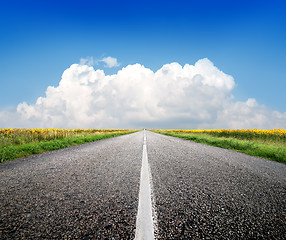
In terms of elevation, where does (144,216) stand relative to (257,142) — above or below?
above

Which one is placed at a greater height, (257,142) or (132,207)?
(132,207)

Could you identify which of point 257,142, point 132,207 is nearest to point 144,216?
point 132,207

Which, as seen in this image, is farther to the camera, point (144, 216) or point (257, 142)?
point (257, 142)

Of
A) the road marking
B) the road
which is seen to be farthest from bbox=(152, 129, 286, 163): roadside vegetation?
the road marking

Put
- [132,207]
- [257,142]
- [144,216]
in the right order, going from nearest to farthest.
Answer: [144,216] < [132,207] < [257,142]

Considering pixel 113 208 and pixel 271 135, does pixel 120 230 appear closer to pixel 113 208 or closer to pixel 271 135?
pixel 113 208

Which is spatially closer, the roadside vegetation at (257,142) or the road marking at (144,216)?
the road marking at (144,216)

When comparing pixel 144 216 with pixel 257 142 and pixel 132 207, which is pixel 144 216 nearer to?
pixel 132 207

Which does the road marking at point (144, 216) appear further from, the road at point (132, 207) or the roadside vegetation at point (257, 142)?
the roadside vegetation at point (257, 142)

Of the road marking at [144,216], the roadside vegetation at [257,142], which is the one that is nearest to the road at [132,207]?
the road marking at [144,216]

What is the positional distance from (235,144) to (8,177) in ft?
40.2

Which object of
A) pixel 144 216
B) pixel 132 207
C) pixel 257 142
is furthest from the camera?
pixel 257 142

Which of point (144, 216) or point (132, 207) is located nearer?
point (144, 216)

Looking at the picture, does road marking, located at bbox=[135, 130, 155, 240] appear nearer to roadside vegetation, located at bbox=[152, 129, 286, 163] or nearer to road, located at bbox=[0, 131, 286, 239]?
road, located at bbox=[0, 131, 286, 239]
